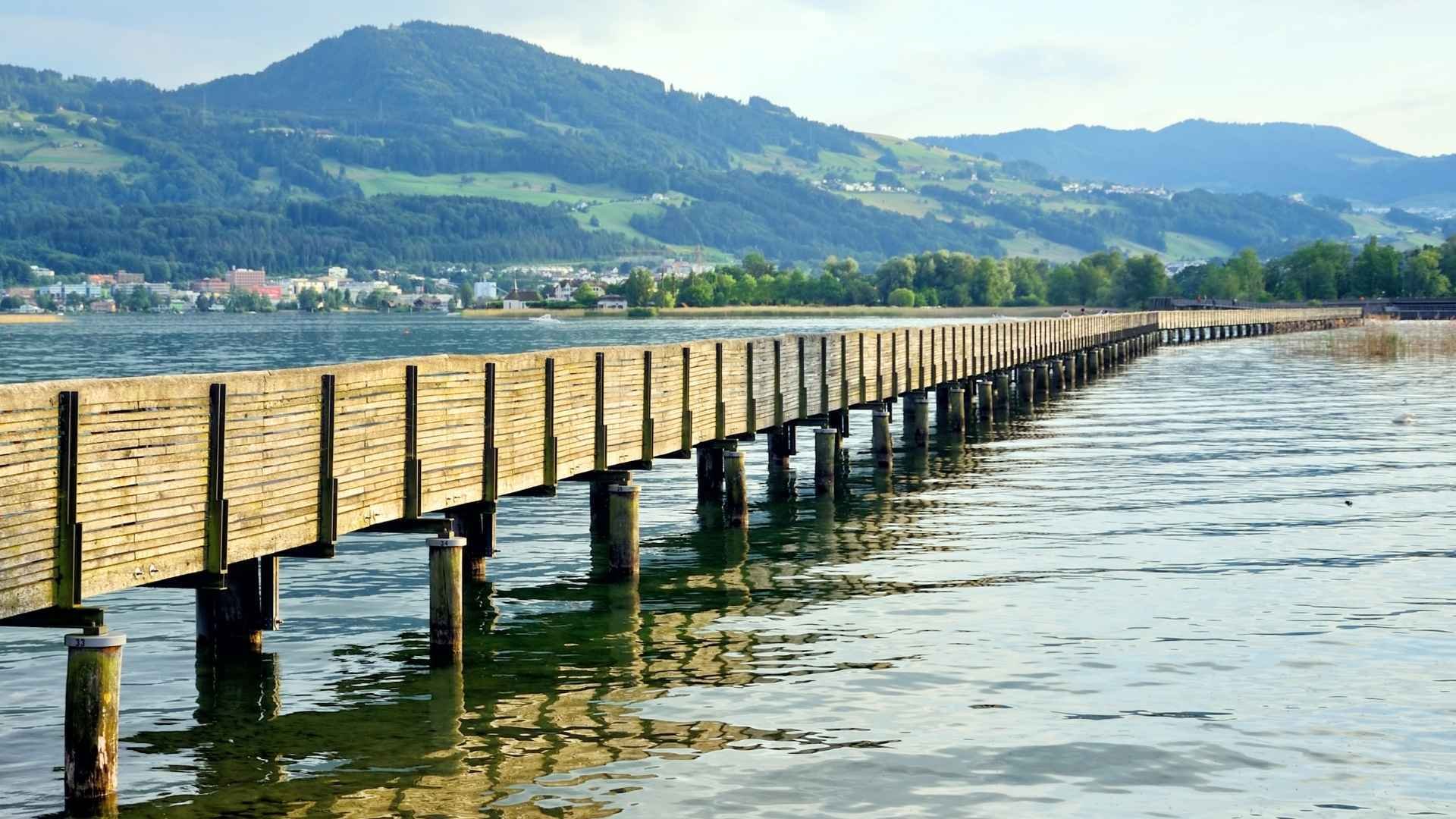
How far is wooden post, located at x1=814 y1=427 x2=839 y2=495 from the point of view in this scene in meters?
37.5

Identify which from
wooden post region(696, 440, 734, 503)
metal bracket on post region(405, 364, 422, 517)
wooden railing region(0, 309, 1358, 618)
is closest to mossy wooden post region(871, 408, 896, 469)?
wooden post region(696, 440, 734, 503)

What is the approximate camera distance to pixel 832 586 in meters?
26.2

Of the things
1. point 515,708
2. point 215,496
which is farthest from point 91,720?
point 515,708

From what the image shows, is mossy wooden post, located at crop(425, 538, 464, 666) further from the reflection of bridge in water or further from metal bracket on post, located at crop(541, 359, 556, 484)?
metal bracket on post, located at crop(541, 359, 556, 484)

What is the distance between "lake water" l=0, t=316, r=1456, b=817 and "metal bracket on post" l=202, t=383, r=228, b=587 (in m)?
1.76

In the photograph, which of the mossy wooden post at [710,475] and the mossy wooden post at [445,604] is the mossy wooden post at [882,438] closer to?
the mossy wooden post at [710,475]

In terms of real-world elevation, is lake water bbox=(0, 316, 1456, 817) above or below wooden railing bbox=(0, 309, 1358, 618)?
below

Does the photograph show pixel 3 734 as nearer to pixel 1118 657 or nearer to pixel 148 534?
pixel 148 534

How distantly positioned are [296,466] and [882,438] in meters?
26.7

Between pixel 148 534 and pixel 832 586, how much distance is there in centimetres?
1181

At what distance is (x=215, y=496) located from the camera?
17.7m

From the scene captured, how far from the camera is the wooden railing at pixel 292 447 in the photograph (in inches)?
614

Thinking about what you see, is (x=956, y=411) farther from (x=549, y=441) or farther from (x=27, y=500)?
(x=27, y=500)

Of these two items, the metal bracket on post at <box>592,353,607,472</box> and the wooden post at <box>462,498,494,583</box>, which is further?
the metal bracket on post at <box>592,353,607,472</box>
